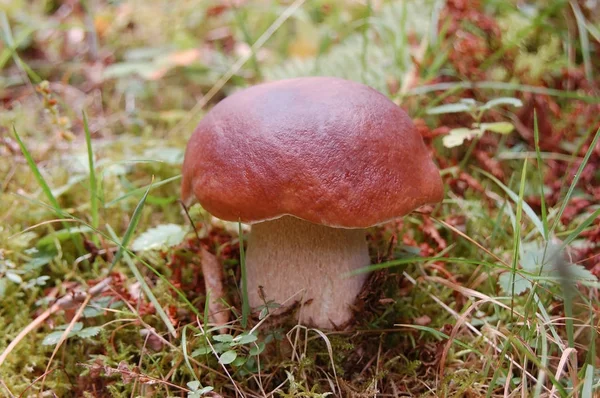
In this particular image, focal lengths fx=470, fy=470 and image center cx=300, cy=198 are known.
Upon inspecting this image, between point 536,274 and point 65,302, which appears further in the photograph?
point 65,302

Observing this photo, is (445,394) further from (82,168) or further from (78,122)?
(78,122)

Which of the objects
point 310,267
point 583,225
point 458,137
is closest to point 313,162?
point 310,267

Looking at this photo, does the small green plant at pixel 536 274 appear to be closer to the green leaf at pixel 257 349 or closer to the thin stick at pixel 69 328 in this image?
the green leaf at pixel 257 349

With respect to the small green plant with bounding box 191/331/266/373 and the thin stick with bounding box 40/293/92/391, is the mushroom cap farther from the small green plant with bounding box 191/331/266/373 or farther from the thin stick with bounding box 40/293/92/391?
the thin stick with bounding box 40/293/92/391

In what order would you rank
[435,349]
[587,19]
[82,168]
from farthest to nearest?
1. [587,19]
2. [82,168]
3. [435,349]

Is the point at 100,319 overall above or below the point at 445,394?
above

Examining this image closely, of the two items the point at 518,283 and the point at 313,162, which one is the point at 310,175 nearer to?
the point at 313,162

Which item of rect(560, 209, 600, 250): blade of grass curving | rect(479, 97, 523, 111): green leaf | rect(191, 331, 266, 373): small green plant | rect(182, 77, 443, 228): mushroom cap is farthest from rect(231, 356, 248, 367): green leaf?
rect(479, 97, 523, 111): green leaf

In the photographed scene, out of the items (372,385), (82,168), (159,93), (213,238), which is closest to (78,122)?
(159,93)
